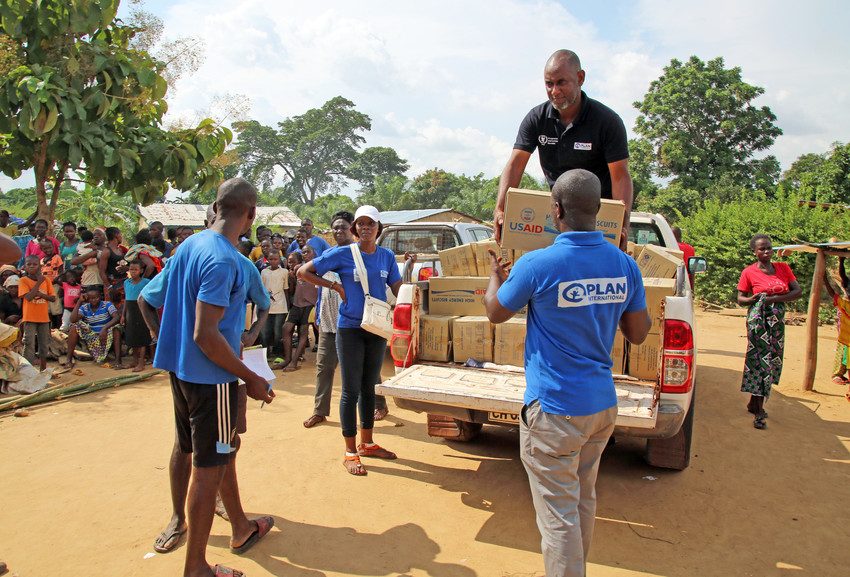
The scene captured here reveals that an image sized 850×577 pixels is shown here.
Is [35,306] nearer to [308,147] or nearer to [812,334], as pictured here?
[812,334]

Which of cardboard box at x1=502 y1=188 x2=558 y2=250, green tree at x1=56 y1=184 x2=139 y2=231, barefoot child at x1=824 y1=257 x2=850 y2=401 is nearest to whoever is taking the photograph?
cardboard box at x1=502 y1=188 x2=558 y2=250

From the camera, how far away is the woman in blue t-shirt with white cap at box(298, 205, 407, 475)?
185 inches

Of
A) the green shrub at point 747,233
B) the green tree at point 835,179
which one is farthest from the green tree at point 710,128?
the green shrub at point 747,233

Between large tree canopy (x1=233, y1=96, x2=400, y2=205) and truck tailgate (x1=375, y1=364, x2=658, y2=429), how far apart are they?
53252 mm

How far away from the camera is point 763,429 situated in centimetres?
611

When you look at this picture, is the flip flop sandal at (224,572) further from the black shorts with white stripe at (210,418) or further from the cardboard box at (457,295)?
the cardboard box at (457,295)

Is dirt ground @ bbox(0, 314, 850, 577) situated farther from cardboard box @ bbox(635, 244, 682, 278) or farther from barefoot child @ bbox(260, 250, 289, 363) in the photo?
barefoot child @ bbox(260, 250, 289, 363)

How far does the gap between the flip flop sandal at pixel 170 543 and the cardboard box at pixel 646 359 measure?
3090 millimetres

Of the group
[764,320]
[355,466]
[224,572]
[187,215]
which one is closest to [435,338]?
[355,466]

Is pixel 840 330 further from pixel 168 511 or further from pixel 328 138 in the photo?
pixel 328 138

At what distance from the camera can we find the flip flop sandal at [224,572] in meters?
3.10

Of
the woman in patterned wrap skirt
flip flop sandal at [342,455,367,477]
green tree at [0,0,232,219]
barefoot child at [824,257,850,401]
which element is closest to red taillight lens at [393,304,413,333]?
flip flop sandal at [342,455,367,477]

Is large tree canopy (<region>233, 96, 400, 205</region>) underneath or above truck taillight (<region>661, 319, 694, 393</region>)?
above

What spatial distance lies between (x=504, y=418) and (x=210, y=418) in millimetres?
1821
